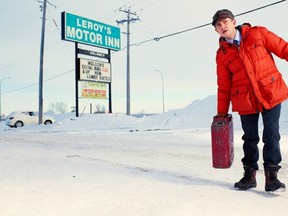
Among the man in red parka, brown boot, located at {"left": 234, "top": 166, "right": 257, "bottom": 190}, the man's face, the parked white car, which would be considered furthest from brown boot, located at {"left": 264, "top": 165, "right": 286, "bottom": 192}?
the parked white car

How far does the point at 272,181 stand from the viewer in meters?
2.93

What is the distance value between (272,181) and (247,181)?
0.22m

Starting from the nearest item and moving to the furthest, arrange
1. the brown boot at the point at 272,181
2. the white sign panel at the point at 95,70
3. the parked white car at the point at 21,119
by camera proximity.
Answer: the brown boot at the point at 272,181
the white sign panel at the point at 95,70
the parked white car at the point at 21,119

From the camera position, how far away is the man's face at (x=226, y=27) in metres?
3.04

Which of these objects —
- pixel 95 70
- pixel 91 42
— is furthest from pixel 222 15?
pixel 91 42

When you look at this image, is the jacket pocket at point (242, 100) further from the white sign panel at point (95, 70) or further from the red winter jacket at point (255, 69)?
the white sign panel at point (95, 70)

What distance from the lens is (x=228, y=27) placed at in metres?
3.05

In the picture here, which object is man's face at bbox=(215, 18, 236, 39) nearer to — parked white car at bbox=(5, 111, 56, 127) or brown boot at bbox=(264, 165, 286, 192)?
brown boot at bbox=(264, 165, 286, 192)

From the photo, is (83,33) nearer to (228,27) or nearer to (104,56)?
(104,56)

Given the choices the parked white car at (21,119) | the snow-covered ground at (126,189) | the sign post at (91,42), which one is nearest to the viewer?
the snow-covered ground at (126,189)

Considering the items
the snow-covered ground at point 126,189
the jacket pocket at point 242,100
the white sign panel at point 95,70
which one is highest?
the white sign panel at point 95,70

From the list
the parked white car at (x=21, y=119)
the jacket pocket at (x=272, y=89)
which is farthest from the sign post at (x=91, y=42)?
the jacket pocket at (x=272, y=89)

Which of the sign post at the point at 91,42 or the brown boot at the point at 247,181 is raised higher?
the sign post at the point at 91,42

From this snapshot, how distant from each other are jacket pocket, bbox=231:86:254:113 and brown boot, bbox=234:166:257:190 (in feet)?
1.84
